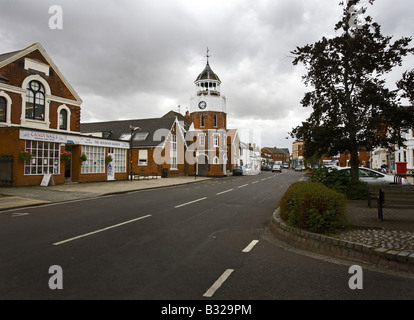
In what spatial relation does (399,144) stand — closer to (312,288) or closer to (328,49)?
(328,49)

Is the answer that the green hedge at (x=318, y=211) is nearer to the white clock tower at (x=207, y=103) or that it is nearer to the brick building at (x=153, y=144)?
the brick building at (x=153, y=144)

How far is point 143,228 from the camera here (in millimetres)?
7781

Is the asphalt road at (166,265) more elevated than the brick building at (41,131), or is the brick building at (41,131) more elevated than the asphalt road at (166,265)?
the brick building at (41,131)

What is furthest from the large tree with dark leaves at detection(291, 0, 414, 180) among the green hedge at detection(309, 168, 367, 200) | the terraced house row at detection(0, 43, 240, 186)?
the terraced house row at detection(0, 43, 240, 186)

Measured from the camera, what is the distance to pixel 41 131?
65.5 ft

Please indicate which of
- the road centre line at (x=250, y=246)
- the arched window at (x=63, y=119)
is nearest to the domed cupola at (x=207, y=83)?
the arched window at (x=63, y=119)

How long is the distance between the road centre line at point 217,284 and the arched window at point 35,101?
78.9 ft

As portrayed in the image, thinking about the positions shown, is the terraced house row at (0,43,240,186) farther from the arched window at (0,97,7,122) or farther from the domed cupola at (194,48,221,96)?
the domed cupola at (194,48,221,96)

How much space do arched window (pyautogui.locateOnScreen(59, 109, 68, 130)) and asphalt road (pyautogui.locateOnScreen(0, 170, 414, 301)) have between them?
63.5ft

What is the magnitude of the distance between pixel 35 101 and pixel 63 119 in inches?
123

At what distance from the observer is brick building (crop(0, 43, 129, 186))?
18.6m

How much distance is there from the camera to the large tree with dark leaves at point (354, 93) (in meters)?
11.9

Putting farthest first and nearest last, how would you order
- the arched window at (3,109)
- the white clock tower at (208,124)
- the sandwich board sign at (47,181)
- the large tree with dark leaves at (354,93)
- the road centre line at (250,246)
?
the white clock tower at (208,124) < the arched window at (3,109) < the sandwich board sign at (47,181) < the large tree with dark leaves at (354,93) < the road centre line at (250,246)
